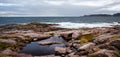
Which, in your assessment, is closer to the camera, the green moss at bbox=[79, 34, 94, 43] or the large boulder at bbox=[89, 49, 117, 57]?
the large boulder at bbox=[89, 49, 117, 57]

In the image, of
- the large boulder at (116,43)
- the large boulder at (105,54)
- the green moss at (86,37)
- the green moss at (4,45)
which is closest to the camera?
the large boulder at (105,54)

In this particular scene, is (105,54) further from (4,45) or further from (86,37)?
(4,45)

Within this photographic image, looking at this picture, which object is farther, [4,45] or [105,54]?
[4,45]

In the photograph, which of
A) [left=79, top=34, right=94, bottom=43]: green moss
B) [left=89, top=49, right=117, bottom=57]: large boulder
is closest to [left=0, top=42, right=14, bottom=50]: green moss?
[left=79, top=34, right=94, bottom=43]: green moss

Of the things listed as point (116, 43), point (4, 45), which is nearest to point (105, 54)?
point (116, 43)

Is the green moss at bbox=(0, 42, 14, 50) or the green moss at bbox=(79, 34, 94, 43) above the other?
the green moss at bbox=(0, 42, 14, 50)

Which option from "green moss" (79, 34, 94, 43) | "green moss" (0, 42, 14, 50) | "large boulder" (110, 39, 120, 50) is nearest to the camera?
"large boulder" (110, 39, 120, 50)

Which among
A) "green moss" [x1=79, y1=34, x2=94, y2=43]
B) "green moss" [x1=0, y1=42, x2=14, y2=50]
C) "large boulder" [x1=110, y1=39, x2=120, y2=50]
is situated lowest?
"green moss" [x1=79, y1=34, x2=94, y2=43]

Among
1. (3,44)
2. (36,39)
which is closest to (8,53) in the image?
(3,44)

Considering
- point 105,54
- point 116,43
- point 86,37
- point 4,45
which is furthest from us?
point 86,37

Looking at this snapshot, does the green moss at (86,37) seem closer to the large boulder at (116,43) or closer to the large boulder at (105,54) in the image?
the large boulder at (116,43)

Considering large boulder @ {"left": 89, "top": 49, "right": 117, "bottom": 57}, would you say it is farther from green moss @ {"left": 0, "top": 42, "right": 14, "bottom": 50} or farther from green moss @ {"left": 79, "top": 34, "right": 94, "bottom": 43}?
green moss @ {"left": 0, "top": 42, "right": 14, "bottom": 50}

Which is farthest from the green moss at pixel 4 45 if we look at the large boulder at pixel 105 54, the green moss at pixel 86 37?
the large boulder at pixel 105 54

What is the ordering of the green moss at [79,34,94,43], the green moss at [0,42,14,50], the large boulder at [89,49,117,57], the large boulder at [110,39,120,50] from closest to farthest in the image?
1. the large boulder at [89,49,117,57]
2. the large boulder at [110,39,120,50]
3. the green moss at [0,42,14,50]
4. the green moss at [79,34,94,43]
